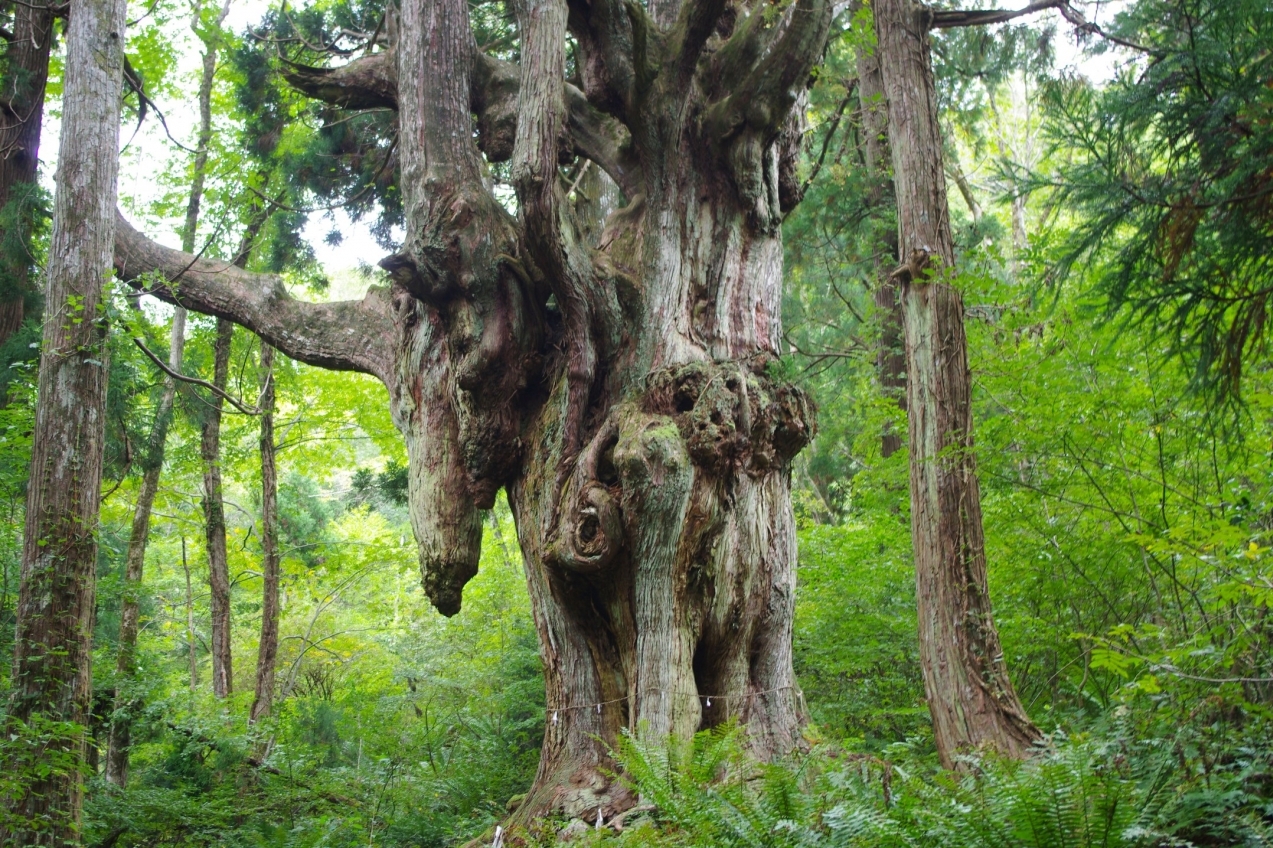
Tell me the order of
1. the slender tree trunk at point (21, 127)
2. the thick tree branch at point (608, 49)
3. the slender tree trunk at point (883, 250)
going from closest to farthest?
the thick tree branch at point (608, 49) → the slender tree trunk at point (21, 127) → the slender tree trunk at point (883, 250)

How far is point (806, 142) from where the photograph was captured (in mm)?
13367

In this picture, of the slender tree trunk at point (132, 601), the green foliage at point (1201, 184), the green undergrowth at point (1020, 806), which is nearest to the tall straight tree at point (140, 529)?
the slender tree trunk at point (132, 601)

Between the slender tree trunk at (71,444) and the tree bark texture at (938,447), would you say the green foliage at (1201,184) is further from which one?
the slender tree trunk at (71,444)

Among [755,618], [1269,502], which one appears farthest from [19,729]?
[1269,502]

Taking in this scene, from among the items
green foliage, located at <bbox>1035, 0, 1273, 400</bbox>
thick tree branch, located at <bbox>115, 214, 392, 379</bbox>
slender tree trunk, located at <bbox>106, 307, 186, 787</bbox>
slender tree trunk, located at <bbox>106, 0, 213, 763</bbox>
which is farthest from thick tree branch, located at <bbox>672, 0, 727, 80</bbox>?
slender tree trunk, located at <bbox>106, 307, 186, 787</bbox>

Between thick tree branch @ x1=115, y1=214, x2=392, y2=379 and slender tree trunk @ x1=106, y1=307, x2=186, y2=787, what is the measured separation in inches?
118

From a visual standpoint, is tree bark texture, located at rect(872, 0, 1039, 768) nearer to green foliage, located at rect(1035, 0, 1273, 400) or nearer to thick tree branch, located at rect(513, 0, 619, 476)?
green foliage, located at rect(1035, 0, 1273, 400)

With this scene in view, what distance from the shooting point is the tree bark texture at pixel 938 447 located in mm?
5270

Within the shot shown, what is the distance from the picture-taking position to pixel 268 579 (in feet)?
40.4

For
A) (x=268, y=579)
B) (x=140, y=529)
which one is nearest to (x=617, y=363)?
(x=268, y=579)

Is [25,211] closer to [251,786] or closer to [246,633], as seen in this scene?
[251,786]

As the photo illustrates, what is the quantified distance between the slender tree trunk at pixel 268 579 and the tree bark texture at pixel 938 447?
8.03 meters

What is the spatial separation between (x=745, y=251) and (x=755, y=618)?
2.94 meters

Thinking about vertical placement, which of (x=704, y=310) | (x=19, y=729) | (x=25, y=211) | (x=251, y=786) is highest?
(x=25, y=211)
